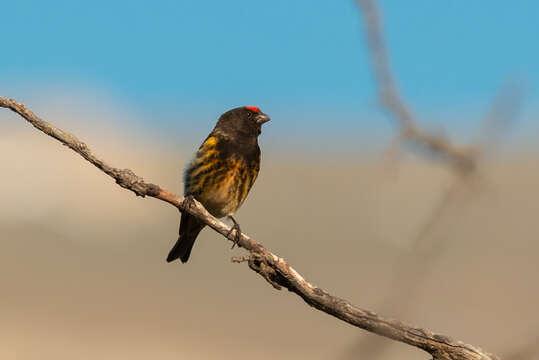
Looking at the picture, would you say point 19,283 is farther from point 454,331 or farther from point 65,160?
point 65,160

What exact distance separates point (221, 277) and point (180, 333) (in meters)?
5.73

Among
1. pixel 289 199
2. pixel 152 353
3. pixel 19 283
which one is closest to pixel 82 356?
pixel 152 353

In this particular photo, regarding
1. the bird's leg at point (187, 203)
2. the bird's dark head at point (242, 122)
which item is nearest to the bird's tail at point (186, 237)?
the bird's dark head at point (242, 122)

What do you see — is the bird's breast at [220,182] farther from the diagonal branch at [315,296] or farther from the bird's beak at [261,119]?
the diagonal branch at [315,296]

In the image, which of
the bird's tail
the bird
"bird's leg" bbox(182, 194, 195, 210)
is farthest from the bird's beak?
"bird's leg" bbox(182, 194, 195, 210)

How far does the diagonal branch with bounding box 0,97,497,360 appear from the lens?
351 cm

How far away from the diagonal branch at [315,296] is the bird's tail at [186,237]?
249 cm

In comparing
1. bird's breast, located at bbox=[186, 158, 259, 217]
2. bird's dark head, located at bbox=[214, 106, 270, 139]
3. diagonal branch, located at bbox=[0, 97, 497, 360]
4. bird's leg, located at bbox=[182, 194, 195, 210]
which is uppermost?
bird's dark head, located at bbox=[214, 106, 270, 139]

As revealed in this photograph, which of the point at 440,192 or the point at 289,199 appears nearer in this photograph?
the point at 440,192

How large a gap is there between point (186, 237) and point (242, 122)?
0.95 m

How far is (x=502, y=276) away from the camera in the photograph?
872 inches

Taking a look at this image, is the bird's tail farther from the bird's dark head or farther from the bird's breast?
the bird's dark head

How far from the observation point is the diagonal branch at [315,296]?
3.51 metres

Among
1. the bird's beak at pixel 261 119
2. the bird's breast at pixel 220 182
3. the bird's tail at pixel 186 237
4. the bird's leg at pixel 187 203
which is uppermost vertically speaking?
the bird's beak at pixel 261 119
